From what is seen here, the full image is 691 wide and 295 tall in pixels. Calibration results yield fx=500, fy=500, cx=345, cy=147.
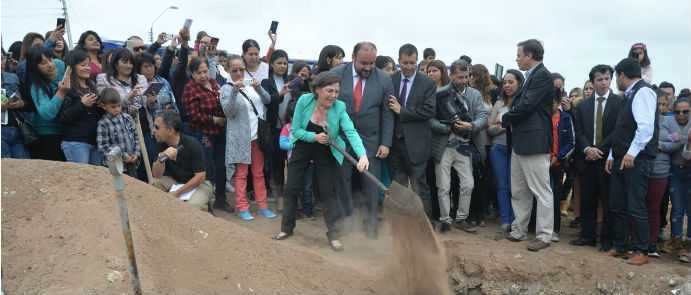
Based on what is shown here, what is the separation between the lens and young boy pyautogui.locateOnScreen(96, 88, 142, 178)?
17.1 feet

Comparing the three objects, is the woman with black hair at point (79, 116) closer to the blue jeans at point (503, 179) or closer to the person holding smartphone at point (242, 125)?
the person holding smartphone at point (242, 125)

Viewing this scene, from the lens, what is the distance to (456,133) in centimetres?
599

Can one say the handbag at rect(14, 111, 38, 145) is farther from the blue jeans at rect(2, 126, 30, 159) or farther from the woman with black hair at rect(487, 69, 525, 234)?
the woman with black hair at rect(487, 69, 525, 234)

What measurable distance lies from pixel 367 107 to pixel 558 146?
2.40 m

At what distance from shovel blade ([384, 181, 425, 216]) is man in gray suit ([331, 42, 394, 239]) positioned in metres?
0.76

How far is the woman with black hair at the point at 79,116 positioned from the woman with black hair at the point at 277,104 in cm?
198

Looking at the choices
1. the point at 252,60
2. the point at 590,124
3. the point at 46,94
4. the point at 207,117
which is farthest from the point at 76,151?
the point at 590,124

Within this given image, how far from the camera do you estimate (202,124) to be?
19.9 feet

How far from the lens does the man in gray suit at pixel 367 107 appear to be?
214 inches

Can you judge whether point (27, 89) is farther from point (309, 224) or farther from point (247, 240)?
point (309, 224)

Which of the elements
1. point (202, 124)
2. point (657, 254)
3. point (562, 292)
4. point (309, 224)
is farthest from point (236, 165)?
point (657, 254)

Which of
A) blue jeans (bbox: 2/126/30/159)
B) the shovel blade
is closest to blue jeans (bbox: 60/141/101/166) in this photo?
blue jeans (bbox: 2/126/30/159)

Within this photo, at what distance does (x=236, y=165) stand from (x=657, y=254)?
15.9 feet

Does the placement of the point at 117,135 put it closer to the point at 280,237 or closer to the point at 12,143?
the point at 12,143
